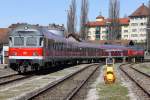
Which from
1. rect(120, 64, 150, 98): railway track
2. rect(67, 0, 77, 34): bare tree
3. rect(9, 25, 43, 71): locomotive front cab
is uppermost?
rect(67, 0, 77, 34): bare tree

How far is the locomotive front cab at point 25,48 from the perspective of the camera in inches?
1182

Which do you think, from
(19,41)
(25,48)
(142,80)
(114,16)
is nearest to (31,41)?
(25,48)

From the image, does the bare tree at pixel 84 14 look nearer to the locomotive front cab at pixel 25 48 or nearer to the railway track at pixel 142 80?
the railway track at pixel 142 80

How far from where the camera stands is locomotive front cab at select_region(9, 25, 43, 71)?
98.5ft

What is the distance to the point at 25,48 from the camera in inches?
1192

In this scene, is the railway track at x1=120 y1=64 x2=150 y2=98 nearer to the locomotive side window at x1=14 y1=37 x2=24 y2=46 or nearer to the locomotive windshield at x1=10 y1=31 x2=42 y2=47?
the locomotive windshield at x1=10 y1=31 x2=42 y2=47

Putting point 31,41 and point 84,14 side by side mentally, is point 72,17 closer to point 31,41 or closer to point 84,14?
point 84,14

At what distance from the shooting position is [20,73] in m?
32.4

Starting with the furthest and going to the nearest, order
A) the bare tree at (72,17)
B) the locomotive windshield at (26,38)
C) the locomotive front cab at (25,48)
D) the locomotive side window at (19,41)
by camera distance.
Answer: the bare tree at (72,17) → the locomotive side window at (19,41) → the locomotive windshield at (26,38) → the locomotive front cab at (25,48)

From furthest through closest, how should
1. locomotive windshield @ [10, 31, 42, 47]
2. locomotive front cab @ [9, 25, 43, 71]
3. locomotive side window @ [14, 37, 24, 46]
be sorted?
locomotive side window @ [14, 37, 24, 46] → locomotive windshield @ [10, 31, 42, 47] → locomotive front cab @ [9, 25, 43, 71]

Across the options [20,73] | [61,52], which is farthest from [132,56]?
[20,73]

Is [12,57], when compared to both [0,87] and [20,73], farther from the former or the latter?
[0,87]

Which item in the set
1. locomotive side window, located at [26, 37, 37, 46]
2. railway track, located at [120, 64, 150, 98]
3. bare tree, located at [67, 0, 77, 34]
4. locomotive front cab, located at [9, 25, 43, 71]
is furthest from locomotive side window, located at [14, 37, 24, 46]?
bare tree, located at [67, 0, 77, 34]

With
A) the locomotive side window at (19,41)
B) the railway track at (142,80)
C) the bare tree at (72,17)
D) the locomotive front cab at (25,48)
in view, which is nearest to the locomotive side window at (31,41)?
the locomotive front cab at (25,48)
